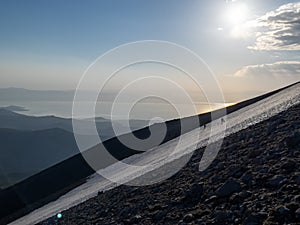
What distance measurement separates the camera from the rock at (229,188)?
514 inches

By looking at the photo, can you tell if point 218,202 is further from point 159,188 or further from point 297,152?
point 159,188

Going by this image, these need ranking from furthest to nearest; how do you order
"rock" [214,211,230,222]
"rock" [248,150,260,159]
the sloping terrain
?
the sloping terrain < "rock" [248,150,260,159] < "rock" [214,211,230,222]

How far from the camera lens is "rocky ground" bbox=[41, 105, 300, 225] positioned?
11.0 metres

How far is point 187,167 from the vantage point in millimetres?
22219

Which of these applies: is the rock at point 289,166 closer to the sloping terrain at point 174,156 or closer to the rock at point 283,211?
the rock at point 283,211

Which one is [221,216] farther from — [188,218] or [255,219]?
[188,218]

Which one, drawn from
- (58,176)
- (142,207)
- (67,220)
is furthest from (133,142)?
(142,207)

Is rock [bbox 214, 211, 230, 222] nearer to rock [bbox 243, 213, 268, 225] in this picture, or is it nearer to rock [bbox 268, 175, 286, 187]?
rock [bbox 243, 213, 268, 225]

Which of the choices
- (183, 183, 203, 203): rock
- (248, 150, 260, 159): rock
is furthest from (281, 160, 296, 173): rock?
(183, 183, 203, 203): rock

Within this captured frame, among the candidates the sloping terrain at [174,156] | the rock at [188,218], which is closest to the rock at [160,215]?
the rock at [188,218]

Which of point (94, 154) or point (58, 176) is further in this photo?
Result: point (94, 154)

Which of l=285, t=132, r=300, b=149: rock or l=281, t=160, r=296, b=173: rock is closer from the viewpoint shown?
l=281, t=160, r=296, b=173: rock

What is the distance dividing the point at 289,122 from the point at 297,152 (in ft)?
21.5

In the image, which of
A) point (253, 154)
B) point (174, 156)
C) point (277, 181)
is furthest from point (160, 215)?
point (174, 156)
